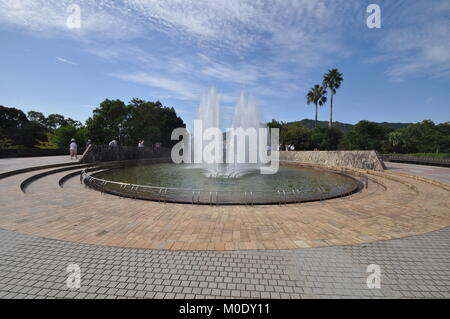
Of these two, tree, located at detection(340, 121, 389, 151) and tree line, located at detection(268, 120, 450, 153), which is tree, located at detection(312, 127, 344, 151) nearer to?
tree line, located at detection(268, 120, 450, 153)

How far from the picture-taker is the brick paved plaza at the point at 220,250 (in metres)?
3.08

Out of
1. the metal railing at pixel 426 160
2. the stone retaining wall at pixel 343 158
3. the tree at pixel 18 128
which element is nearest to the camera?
the stone retaining wall at pixel 343 158

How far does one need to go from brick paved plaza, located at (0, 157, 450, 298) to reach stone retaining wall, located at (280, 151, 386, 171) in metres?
12.5

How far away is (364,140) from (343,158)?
26.4m

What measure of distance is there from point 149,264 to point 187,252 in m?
0.72

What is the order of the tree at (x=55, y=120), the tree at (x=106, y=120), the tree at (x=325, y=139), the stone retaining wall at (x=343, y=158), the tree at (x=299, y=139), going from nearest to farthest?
the stone retaining wall at (x=343, y=158) < the tree at (x=106, y=120) < the tree at (x=325, y=139) < the tree at (x=299, y=139) < the tree at (x=55, y=120)

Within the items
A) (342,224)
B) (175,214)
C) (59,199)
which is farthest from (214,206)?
(59,199)

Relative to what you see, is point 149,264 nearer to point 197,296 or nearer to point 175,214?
point 197,296

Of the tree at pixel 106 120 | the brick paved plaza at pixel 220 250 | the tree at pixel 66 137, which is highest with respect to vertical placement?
the tree at pixel 106 120

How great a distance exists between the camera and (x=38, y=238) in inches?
181

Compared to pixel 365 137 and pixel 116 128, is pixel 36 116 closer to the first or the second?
pixel 116 128

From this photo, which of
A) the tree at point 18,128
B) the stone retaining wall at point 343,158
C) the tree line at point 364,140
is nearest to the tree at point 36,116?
the tree at point 18,128

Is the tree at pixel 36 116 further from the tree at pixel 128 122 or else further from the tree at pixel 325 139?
the tree at pixel 325 139

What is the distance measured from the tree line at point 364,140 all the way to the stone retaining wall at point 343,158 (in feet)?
50.8
